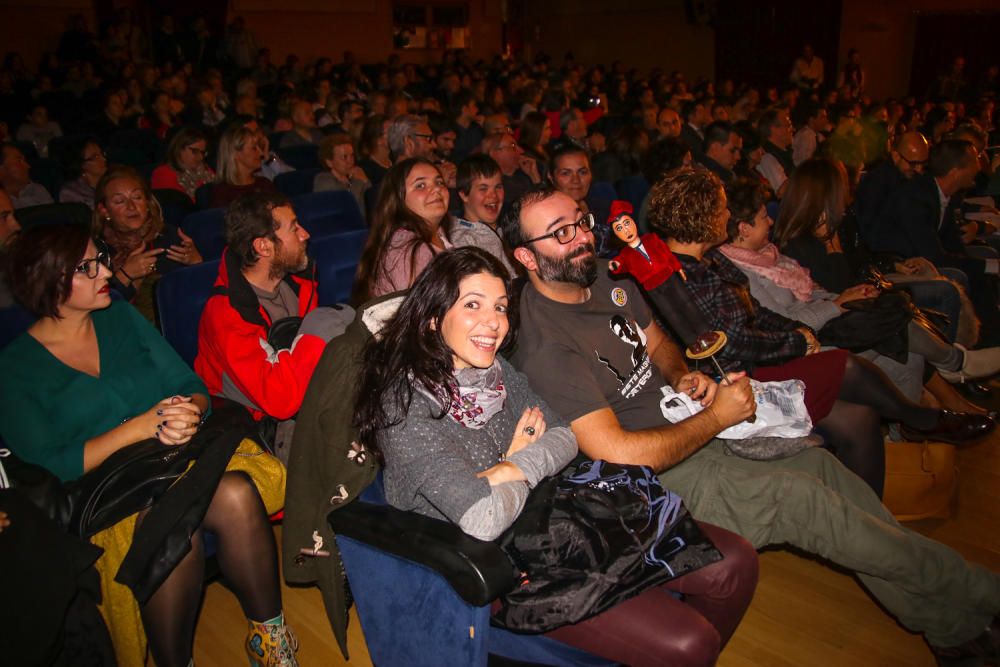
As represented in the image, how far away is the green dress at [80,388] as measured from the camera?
182 centimetres

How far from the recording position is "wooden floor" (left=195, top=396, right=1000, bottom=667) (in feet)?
6.69

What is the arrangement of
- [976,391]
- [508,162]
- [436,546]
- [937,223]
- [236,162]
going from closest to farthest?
[436,546] → [976,391] → [937,223] → [236,162] → [508,162]

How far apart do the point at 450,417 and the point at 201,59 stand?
11150mm

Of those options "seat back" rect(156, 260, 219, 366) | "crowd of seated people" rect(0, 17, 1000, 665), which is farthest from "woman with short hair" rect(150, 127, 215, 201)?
"seat back" rect(156, 260, 219, 366)

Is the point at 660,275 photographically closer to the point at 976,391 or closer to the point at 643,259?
the point at 643,259

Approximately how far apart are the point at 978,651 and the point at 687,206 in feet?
4.75

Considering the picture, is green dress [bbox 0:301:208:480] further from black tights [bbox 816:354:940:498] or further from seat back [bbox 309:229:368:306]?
black tights [bbox 816:354:940:498]

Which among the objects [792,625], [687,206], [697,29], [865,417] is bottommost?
[792,625]

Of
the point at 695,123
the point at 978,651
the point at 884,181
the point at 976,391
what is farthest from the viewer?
the point at 695,123

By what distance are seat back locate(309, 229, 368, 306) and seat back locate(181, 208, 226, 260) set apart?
69cm

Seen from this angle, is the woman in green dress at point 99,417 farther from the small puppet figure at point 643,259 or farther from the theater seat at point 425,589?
the small puppet figure at point 643,259

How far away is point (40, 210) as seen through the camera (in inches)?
132

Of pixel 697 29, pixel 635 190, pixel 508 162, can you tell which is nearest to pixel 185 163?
pixel 508 162

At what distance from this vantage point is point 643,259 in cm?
224
